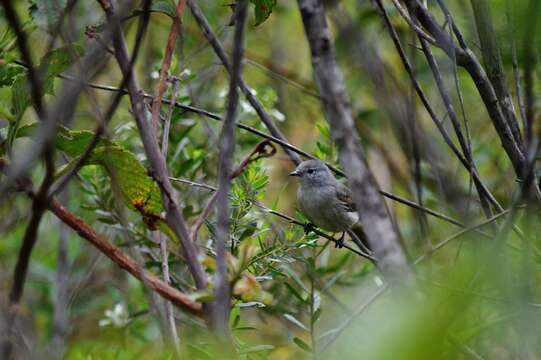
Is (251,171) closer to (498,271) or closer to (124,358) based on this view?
(124,358)

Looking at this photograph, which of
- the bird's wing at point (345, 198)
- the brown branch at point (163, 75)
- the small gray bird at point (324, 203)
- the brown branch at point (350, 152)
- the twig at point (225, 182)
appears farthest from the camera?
the bird's wing at point (345, 198)

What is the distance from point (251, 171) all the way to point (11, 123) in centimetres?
109

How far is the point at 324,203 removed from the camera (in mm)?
4730

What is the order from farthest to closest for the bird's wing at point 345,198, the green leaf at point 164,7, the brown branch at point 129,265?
the bird's wing at point 345,198 → the green leaf at point 164,7 → the brown branch at point 129,265

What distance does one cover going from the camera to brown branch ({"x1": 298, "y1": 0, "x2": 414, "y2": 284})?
1.09 meters

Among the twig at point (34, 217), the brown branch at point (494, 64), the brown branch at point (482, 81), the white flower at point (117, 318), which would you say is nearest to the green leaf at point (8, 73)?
the twig at point (34, 217)

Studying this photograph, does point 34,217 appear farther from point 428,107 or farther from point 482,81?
point 482,81

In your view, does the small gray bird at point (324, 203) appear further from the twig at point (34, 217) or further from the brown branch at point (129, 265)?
the twig at point (34, 217)

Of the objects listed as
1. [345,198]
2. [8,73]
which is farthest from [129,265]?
[345,198]

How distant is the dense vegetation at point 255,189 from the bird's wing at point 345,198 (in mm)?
354

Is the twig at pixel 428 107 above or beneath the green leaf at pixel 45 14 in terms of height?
beneath

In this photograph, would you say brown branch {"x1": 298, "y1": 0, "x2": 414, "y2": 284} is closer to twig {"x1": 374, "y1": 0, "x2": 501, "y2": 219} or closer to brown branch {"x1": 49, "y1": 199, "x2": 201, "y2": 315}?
brown branch {"x1": 49, "y1": 199, "x2": 201, "y2": 315}

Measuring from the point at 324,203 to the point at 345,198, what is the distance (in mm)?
311

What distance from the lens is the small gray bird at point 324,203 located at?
4637 mm
